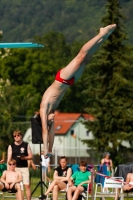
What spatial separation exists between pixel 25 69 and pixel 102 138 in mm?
26843

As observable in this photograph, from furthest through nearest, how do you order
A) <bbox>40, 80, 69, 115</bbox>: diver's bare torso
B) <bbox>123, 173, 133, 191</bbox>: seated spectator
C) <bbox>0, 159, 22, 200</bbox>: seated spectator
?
<bbox>123, 173, 133, 191</bbox>: seated spectator < <bbox>0, 159, 22, 200</bbox>: seated spectator < <bbox>40, 80, 69, 115</bbox>: diver's bare torso

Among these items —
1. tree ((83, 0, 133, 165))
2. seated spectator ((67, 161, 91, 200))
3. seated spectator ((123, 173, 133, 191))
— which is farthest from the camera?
tree ((83, 0, 133, 165))

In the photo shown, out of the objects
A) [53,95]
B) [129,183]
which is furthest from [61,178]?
[53,95]

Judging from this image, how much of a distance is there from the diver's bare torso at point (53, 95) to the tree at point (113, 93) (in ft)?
66.0

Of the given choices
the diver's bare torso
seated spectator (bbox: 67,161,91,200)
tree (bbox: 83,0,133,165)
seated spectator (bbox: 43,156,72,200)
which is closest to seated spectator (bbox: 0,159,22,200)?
seated spectator (bbox: 43,156,72,200)

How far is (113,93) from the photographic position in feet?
102

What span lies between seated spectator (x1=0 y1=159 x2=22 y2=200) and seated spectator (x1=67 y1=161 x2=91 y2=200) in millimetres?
937

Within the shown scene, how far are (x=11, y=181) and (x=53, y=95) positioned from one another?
12.6 feet

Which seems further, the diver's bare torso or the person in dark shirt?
the person in dark shirt

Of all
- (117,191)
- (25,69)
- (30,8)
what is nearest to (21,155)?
(117,191)

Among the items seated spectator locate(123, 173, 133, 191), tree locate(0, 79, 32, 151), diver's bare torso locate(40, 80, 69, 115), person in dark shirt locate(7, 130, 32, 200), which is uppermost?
tree locate(0, 79, 32, 151)

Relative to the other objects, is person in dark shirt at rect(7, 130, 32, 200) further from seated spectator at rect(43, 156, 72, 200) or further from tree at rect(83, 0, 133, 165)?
tree at rect(83, 0, 133, 165)

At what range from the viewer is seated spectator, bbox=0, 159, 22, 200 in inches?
514

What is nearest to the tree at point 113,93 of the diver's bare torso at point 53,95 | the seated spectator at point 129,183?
the seated spectator at point 129,183
